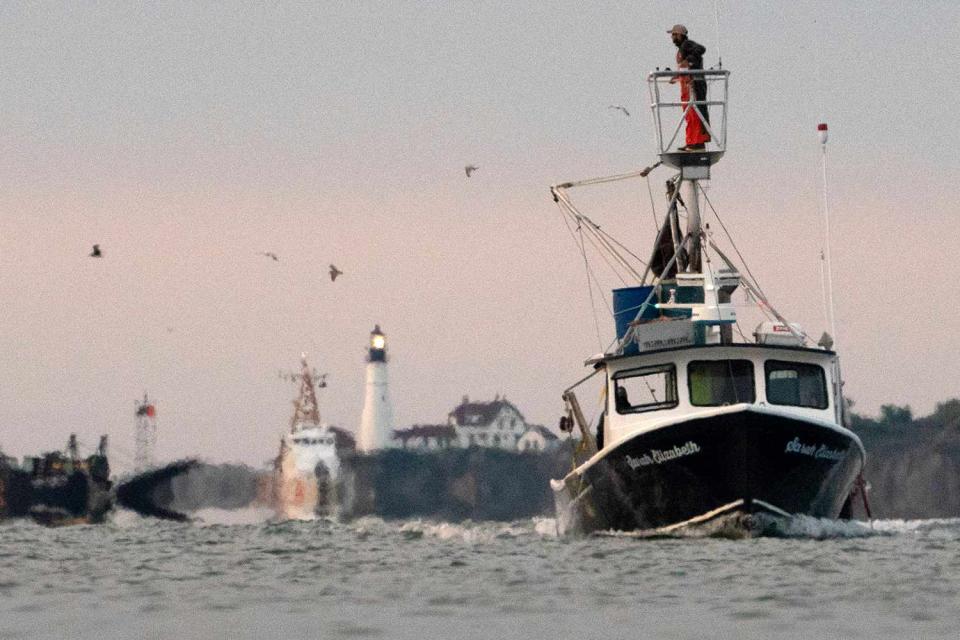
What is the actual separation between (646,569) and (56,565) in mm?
11573

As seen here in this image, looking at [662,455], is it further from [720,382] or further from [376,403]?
[376,403]

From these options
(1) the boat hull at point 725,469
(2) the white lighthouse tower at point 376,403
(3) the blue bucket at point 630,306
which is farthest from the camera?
(2) the white lighthouse tower at point 376,403

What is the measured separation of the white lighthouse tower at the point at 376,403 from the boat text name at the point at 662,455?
334 feet

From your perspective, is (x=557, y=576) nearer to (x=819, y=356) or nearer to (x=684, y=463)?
(x=684, y=463)

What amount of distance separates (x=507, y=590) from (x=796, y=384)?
51.9 feet

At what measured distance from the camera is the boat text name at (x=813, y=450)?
36.4 metres

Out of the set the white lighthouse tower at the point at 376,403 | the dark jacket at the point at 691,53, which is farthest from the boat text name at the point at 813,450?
the white lighthouse tower at the point at 376,403

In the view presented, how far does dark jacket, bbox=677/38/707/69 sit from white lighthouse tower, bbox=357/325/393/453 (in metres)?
97.1

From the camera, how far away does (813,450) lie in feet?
121

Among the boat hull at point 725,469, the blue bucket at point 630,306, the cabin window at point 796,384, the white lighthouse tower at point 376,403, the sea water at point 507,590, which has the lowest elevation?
the sea water at point 507,590

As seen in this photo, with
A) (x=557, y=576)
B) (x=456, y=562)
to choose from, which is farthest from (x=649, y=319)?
(x=557, y=576)

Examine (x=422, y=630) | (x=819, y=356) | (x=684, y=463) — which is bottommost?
(x=422, y=630)

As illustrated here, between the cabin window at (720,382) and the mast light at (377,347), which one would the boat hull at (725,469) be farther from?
the mast light at (377,347)

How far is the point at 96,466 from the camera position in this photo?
111 meters
